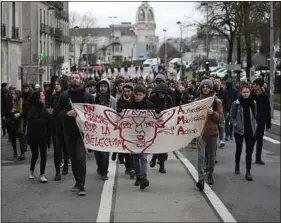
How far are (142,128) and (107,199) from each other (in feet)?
4.76

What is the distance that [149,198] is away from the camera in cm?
862

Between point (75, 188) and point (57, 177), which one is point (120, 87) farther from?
point (75, 188)

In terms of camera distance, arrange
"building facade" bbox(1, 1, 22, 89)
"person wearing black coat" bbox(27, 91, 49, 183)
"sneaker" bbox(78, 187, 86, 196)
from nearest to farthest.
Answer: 1. "sneaker" bbox(78, 187, 86, 196)
2. "person wearing black coat" bbox(27, 91, 49, 183)
3. "building facade" bbox(1, 1, 22, 89)

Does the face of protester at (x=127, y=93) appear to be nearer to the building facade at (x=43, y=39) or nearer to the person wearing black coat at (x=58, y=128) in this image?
the person wearing black coat at (x=58, y=128)

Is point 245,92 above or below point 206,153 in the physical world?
above

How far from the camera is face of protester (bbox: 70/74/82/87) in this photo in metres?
8.97

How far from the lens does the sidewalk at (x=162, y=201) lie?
7.48 metres

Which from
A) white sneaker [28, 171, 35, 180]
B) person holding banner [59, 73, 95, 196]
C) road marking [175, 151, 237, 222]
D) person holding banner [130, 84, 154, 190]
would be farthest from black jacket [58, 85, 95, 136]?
road marking [175, 151, 237, 222]

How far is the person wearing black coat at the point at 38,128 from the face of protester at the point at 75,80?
1.44m

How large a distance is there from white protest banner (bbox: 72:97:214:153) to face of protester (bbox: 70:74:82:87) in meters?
0.50

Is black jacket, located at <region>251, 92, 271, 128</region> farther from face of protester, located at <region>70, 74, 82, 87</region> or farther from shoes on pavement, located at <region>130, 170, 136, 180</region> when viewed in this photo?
face of protester, located at <region>70, 74, 82, 87</region>

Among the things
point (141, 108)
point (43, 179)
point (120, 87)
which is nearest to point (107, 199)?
point (141, 108)

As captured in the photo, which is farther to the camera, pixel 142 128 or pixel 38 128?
pixel 38 128

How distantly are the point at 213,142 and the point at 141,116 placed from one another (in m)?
1.23
